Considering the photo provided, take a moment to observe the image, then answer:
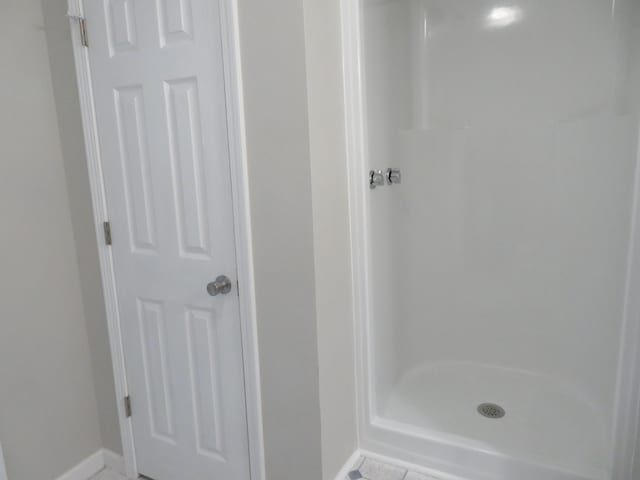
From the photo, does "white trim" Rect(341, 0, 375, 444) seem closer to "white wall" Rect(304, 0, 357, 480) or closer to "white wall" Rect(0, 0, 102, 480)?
"white wall" Rect(304, 0, 357, 480)

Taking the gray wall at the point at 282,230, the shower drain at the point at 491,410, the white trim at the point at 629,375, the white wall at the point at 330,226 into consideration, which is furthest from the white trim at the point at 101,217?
the white trim at the point at 629,375

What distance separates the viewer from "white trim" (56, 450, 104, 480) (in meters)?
1.99

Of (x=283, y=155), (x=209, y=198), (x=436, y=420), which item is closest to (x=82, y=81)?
(x=209, y=198)

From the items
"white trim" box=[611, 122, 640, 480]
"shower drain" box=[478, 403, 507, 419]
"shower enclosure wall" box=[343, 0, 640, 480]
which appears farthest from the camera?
"shower drain" box=[478, 403, 507, 419]

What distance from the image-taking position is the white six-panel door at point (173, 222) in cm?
159

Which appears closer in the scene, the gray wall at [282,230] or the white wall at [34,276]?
the gray wall at [282,230]

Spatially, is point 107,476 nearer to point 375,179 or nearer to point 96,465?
point 96,465

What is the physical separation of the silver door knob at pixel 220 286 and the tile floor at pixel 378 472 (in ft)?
2.90

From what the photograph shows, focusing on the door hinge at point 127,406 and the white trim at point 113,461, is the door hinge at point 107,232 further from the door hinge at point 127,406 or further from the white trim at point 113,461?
the white trim at point 113,461

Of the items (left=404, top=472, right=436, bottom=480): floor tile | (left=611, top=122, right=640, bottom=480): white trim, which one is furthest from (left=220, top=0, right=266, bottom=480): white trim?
(left=611, top=122, right=640, bottom=480): white trim

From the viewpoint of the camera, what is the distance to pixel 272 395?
169 centimetres

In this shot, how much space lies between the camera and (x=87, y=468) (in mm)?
2059

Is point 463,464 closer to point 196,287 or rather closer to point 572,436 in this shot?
point 572,436

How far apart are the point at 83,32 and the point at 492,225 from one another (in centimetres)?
204
